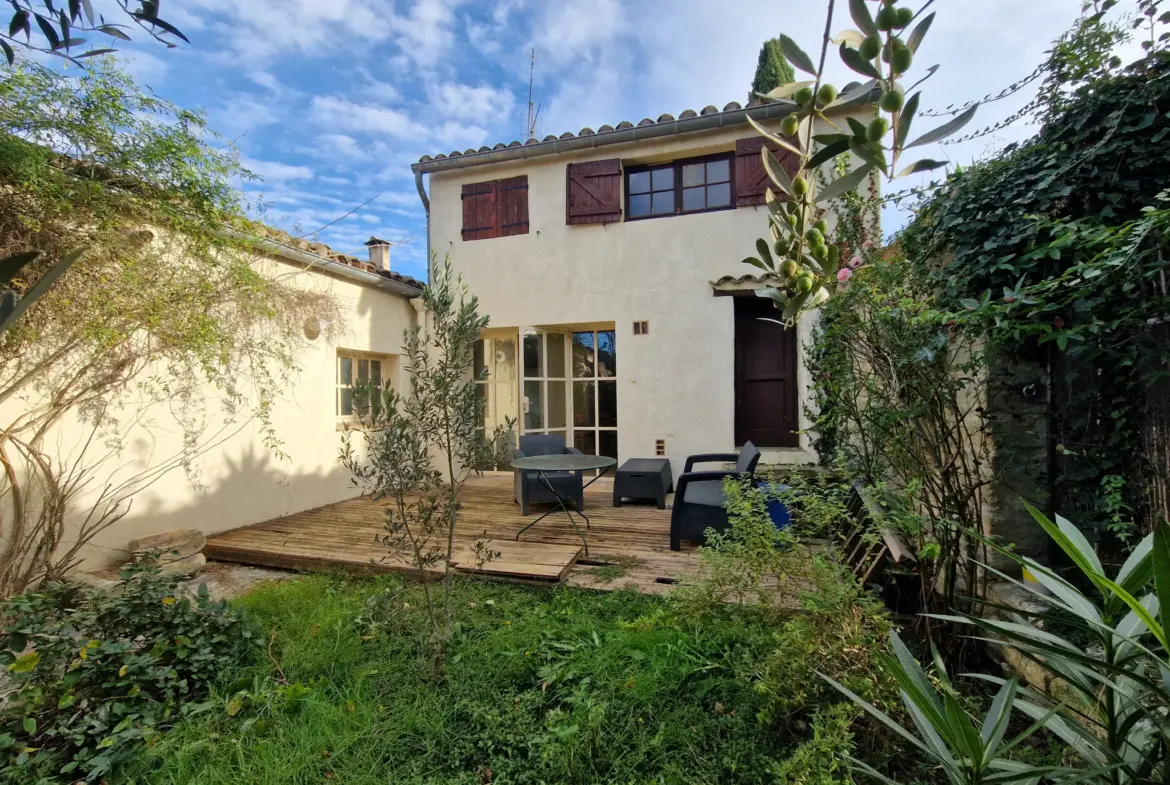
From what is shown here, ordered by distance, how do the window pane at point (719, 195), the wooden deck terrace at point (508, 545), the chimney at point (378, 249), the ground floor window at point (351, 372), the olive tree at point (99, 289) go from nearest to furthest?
1. the olive tree at point (99, 289)
2. the wooden deck terrace at point (508, 545)
3. the ground floor window at point (351, 372)
4. the window pane at point (719, 195)
5. the chimney at point (378, 249)

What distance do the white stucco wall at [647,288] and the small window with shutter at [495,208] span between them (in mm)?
104

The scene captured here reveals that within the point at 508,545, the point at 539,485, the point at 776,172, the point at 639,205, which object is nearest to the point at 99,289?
the point at 508,545

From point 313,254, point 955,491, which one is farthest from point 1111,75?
point 313,254

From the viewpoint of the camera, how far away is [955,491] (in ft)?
7.01

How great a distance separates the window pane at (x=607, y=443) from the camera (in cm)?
658

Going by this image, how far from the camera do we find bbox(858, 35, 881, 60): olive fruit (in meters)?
0.66

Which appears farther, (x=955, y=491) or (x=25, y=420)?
(x=25, y=420)

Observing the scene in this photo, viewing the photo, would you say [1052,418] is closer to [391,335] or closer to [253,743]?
[253,743]

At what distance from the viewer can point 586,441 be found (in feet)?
22.1

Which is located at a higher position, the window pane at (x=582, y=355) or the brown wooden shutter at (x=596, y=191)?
the brown wooden shutter at (x=596, y=191)

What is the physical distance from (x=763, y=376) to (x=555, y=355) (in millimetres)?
2778

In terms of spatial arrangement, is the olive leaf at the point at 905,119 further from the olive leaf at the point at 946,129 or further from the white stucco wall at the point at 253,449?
the white stucco wall at the point at 253,449

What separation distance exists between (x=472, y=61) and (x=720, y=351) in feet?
13.6

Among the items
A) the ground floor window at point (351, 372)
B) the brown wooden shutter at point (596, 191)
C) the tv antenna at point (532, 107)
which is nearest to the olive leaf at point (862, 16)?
the ground floor window at point (351, 372)
